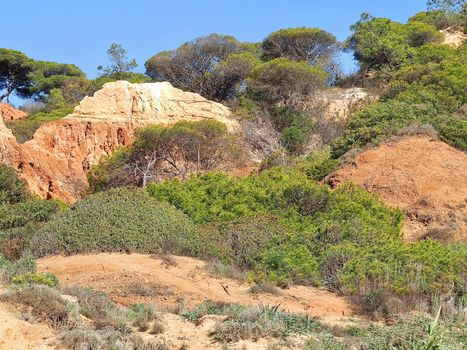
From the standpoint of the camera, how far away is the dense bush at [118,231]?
13984 millimetres

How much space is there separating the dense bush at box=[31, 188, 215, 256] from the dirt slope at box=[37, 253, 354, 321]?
475 millimetres

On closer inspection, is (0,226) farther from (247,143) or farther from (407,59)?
(407,59)

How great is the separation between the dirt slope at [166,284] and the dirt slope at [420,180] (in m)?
6.86

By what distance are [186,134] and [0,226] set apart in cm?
1406

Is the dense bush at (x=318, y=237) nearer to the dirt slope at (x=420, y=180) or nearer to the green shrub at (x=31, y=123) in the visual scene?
the dirt slope at (x=420, y=180)

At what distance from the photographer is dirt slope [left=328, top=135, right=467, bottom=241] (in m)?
18.5

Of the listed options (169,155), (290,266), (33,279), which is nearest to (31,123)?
(169,155)

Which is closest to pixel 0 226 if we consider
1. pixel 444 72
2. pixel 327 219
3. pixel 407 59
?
pixel 327 219

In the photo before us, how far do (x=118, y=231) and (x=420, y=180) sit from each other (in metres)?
9.98

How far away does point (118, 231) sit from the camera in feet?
46.6

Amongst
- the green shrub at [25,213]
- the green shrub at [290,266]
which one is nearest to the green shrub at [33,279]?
the green shrub at [290,266]

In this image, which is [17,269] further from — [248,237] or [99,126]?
[99,126]

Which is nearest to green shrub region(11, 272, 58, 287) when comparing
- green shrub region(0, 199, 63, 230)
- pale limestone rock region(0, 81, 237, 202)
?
green shrub region(0, 199, 63, 230)

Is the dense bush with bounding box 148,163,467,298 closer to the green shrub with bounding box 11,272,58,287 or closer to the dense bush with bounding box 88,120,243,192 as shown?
the green shrub with bounding box 11,272,58,287
